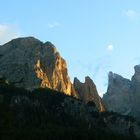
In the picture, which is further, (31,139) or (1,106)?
(31,139)

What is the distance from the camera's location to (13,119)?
160 feet

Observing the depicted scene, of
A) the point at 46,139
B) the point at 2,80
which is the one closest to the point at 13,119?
the point at 2,80

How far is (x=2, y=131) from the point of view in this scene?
4688 cm

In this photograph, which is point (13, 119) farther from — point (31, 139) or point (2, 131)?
point (31, 139)

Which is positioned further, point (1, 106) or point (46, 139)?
point (46, 139)

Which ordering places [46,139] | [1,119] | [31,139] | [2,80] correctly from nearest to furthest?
[1,119] → [2,80] → [31,139] → [46,139]

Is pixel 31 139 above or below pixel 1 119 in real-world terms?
above

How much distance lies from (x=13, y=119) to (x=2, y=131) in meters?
2.24

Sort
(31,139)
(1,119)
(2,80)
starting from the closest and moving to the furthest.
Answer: (1,119) < (2,80) < (31,139)

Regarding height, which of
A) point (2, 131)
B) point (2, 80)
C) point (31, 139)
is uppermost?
point (31, 139)

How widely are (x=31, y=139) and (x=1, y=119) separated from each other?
136208 mm

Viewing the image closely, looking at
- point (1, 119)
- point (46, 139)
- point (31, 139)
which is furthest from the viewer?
point (46, 139)

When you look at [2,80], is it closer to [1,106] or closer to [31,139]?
[1,106]

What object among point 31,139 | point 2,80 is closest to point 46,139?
point 31,139
